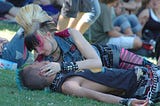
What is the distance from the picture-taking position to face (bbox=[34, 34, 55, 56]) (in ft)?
16.6

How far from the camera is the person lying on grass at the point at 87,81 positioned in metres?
4.99

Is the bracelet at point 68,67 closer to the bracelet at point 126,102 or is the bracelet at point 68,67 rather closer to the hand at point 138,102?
the bracelet at point 126,102

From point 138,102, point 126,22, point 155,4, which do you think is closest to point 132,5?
point 155,4

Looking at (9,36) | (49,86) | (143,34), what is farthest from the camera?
(143,34)

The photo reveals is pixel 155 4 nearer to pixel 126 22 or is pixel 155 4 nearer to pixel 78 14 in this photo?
pixel 126 22

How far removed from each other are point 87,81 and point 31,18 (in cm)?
75

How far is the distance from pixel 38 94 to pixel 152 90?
994mm

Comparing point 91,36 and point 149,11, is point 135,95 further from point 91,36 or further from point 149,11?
point 149,11

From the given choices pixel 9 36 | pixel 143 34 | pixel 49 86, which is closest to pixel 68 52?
pixel 49 86

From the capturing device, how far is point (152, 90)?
16.4ft

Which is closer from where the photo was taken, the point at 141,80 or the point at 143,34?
the point at 141,80

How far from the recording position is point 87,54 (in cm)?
519

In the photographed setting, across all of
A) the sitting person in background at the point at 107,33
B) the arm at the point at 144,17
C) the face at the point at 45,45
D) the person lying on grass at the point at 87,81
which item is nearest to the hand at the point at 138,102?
the person lying on grass at the point at 87,81

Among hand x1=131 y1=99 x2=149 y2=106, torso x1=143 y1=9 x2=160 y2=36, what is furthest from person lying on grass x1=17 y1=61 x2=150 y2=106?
torso x1=143 y1=9 x2=160 y2=36
